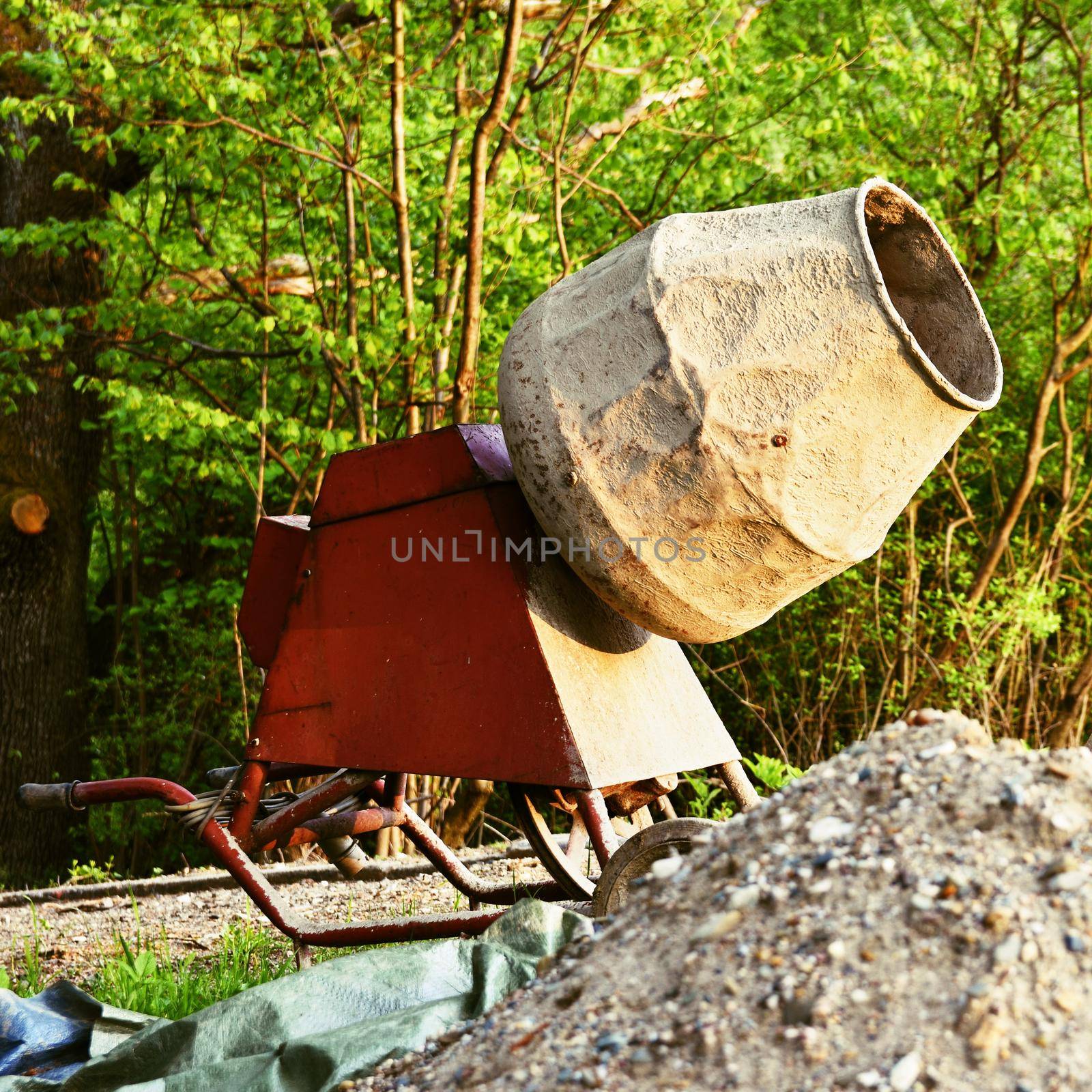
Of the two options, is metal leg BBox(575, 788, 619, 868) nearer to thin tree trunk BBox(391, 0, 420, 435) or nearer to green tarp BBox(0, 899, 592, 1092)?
green tarp BBox(0, 899, 592, 1092)

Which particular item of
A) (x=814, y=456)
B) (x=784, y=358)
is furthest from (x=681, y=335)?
(x=814, y=456)

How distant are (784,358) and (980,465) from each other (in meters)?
5.52

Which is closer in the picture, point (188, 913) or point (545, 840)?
point (545, 840)

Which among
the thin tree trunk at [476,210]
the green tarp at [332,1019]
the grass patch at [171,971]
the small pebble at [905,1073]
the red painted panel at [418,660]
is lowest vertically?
the grass patch at [171,971]

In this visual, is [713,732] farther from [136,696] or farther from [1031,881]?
[136,696]

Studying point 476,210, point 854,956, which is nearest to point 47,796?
point 854,956

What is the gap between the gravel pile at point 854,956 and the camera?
138 cm

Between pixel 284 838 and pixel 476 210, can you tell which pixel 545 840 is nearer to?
pixel 284 838

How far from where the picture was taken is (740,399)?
2346 mm

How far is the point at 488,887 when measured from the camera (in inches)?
140

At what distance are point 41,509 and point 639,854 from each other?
5.76 metres

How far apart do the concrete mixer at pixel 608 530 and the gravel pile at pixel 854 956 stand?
71cm

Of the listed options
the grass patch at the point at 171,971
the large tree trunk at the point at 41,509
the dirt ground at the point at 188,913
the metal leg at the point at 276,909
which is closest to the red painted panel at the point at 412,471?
the metal leg at the point at 276,909

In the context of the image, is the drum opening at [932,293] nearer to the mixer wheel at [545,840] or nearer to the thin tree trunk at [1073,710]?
the mixer wheel at [545,840]
